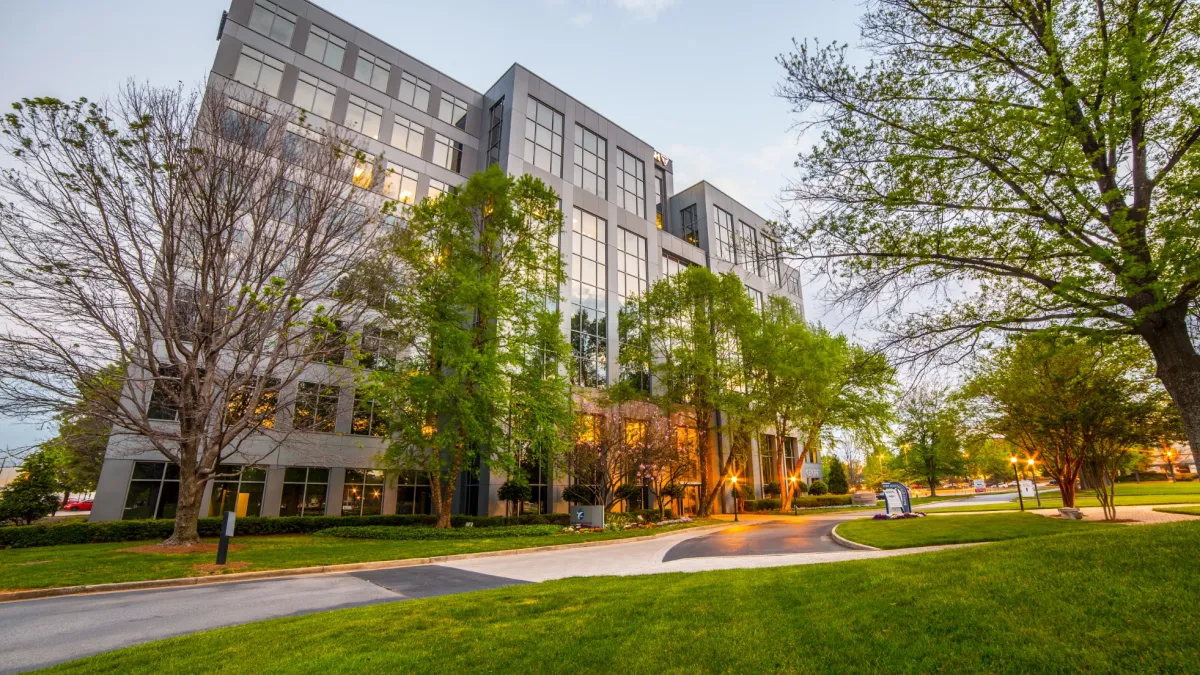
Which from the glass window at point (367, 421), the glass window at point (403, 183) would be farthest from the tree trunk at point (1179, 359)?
the glass window at point (403, 183)

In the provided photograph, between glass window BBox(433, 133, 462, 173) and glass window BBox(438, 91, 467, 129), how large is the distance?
161 cm

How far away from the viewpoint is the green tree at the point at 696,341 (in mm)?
34625

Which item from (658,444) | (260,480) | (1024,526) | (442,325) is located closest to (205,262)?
(442,325)

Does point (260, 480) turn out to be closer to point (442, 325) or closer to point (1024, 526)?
point (442, 325)

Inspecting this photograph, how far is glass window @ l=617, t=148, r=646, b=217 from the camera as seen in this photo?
1657 inches

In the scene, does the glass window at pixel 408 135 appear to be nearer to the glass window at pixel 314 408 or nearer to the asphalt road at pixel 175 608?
the glass window at pixel 314 408

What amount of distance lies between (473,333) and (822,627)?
19.4 m

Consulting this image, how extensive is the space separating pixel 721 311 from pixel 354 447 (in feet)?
77.6

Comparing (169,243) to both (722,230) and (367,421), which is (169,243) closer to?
(367,421)

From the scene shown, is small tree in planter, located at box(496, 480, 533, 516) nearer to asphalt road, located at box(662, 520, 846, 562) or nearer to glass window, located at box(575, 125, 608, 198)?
asphalt road, located at box(662, 520, 846, 562)

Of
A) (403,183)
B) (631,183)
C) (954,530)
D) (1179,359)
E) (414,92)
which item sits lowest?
(954,530)

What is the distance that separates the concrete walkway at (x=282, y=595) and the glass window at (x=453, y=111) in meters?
30.9

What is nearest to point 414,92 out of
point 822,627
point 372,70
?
point 372,70

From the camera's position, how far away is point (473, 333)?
22.8 metres
